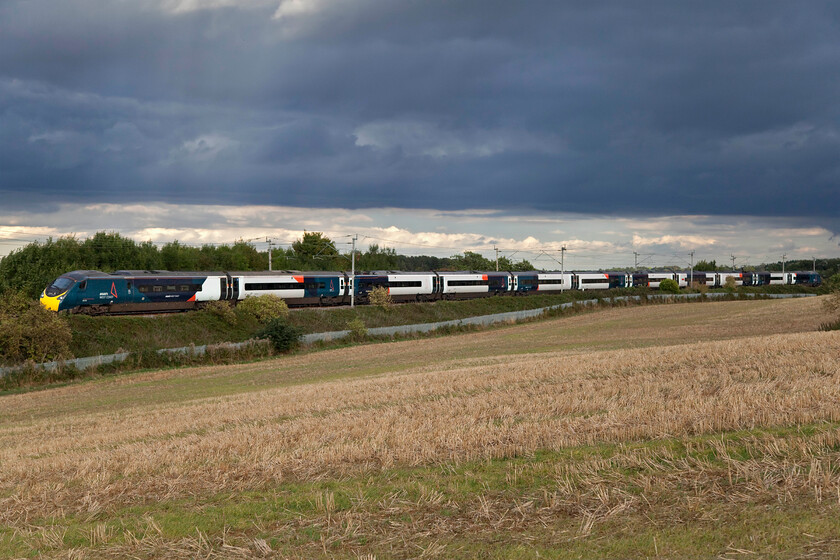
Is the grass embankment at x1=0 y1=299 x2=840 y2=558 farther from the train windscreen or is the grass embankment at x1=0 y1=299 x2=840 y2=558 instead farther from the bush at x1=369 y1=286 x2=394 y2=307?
the bush at x1=369 y1=286 x2=394 y2=307

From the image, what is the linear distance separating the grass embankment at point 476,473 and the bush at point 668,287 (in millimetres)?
97141

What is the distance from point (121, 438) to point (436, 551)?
13397 mm

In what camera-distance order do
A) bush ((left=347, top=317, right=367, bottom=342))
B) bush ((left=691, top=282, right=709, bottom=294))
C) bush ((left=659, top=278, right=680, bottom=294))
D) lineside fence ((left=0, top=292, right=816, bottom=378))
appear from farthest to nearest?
bush ((left=691, top=282, right=709, bottom=294)) < bush ((left=659, top=278, right=680, bottom=294)) < bush ((left=347, top=317, right=367, bottom=342)) < lineside fence ((left=0, top=292, right=816, bottom=378))

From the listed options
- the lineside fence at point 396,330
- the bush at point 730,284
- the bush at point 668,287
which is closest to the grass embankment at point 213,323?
the lineside fence at point 396,330

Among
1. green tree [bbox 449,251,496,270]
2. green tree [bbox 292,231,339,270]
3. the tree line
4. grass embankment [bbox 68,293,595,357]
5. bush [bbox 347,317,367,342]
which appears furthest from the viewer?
green tree [bbox 449,251,496,270]

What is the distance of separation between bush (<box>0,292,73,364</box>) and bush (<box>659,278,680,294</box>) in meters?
95.3

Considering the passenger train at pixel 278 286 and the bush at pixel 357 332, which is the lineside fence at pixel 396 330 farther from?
the passenger train at pixel 278 286

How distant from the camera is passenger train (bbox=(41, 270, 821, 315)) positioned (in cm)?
5591

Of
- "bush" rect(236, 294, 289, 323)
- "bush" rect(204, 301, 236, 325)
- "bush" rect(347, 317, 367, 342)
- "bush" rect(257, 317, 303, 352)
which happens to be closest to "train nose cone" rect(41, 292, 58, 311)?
"bush" rect(204, 301, 236, 325)

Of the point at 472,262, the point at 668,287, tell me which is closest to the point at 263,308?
the point at 668,287

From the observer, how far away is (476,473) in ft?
30.6

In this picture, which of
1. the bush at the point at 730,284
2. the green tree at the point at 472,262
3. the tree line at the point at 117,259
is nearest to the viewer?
the tree line at the point at 117,259

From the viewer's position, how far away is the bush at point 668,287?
369ft

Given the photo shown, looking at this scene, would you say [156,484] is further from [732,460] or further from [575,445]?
[732,460]
